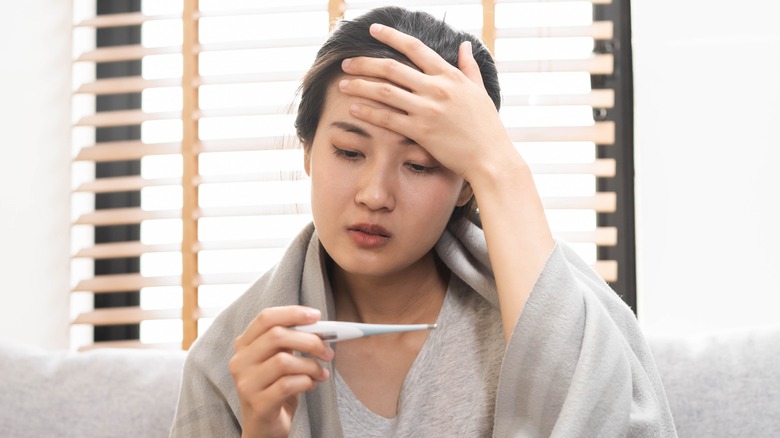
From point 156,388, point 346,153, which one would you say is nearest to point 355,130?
point 346,153

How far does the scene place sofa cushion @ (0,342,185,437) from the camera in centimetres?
149

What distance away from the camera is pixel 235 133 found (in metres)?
2.32

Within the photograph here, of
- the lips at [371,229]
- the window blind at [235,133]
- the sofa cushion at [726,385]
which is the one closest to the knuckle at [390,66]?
the lips at [371,229]

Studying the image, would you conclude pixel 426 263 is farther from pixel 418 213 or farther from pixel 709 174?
pixel 709 174

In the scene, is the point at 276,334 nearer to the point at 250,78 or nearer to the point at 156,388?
the point at 156,388

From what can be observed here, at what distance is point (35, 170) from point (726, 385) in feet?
5.80

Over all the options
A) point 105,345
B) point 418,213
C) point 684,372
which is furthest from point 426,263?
point 105,345

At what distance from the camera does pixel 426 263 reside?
1.41 meters

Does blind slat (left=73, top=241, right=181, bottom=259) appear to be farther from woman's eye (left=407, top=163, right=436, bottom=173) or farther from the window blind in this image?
woman's eye (left=407, top=163, right=436, bottom=173)

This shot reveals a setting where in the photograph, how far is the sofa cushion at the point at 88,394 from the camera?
4.90 ft

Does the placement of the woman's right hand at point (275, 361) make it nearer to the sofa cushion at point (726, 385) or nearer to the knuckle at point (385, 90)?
the knuckle at point (385, 90)

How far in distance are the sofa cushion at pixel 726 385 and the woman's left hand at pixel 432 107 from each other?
1.79 ft

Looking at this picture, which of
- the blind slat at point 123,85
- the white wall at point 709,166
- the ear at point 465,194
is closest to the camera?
the ear at point 465,194

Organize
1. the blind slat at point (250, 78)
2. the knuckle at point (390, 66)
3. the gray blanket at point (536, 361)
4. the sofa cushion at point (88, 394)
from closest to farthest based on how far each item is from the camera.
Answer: the gray blanket at point (536, 361), the knuckle at point (390, 66), the sofa cushion at point (88, 394), the blind slat at point (250, 78)
